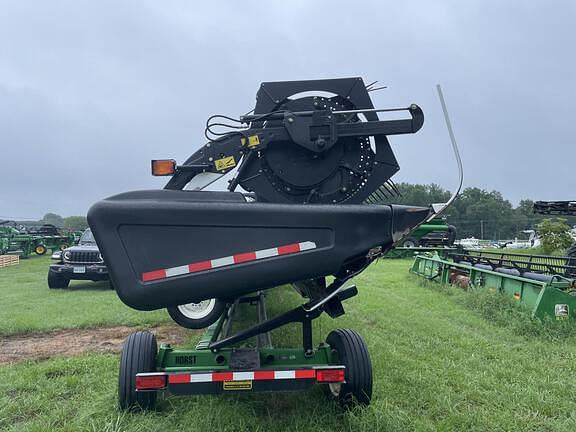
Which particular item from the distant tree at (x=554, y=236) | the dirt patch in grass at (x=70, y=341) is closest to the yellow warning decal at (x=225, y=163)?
the dirt patch in grass at (x=70, y=341)

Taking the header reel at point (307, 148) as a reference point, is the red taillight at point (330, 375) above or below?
below

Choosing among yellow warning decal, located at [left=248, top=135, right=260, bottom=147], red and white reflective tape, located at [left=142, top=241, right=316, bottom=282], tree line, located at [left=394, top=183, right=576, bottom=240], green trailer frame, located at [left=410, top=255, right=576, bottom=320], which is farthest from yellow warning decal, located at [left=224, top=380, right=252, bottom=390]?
tree line, located at [left=394, top=183, right=576, bottom=240]

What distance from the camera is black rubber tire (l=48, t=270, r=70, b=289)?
37.0 feet

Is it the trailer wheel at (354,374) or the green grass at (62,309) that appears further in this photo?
the green grass at (62,309)

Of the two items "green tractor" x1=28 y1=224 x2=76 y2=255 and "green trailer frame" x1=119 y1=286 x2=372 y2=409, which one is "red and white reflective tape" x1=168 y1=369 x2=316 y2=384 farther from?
"green tractor" x1=28 y1=224 x2=76 y2=255

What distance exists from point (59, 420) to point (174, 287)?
1.67m

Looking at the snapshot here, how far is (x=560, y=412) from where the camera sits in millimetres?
3396

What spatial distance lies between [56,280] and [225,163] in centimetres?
964

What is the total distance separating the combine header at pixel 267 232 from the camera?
99.0 inches

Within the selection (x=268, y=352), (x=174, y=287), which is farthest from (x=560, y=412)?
(x=174, y=287)

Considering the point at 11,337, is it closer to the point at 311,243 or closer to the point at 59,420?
the point at 59,420

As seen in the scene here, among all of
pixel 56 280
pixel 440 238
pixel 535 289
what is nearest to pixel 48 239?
pixel 56 280

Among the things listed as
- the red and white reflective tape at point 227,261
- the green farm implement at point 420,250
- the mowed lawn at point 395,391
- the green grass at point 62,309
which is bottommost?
the green grass at point 62,309

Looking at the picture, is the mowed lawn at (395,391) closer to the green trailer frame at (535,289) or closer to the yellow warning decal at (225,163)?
the green trailer frame at (535,289)
